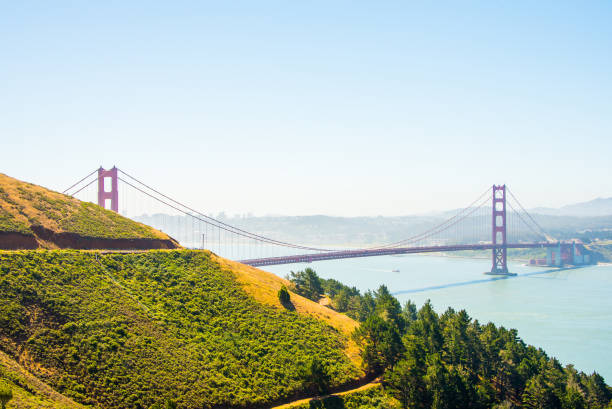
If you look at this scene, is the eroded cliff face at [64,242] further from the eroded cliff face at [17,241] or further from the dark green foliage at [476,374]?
the dark green foliage at [476,374]

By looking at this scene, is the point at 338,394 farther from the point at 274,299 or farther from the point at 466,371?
the point at 274,299

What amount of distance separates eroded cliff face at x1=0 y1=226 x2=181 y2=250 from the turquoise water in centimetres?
3044

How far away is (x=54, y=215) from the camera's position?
27.4m

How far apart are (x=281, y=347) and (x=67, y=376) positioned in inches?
373

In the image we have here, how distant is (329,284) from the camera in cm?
4516

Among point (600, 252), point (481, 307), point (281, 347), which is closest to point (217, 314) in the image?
point (281, 347)

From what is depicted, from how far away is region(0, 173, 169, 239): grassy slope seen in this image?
84.1 feet

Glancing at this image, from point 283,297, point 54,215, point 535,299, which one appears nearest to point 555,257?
point 535,299

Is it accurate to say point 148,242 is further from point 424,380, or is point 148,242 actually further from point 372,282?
point 372,282

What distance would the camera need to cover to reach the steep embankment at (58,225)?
24.7 metres

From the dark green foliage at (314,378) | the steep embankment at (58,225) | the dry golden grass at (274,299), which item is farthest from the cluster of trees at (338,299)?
the dark green foliage at (314,378)

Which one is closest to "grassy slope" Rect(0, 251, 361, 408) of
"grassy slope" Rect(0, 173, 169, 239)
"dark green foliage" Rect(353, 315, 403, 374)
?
"dark green foliage" Rect(353, 315, 403, 374)

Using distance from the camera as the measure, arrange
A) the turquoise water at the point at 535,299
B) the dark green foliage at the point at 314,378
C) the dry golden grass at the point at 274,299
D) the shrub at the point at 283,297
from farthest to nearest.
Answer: the turquoise water at the point at 535,299, the shrub at the point at 283,297, the dry golden grass at the point at 274,299, the dark green foliage at the point at 314,378

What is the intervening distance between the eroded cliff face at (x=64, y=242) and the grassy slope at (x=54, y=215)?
27 cm
